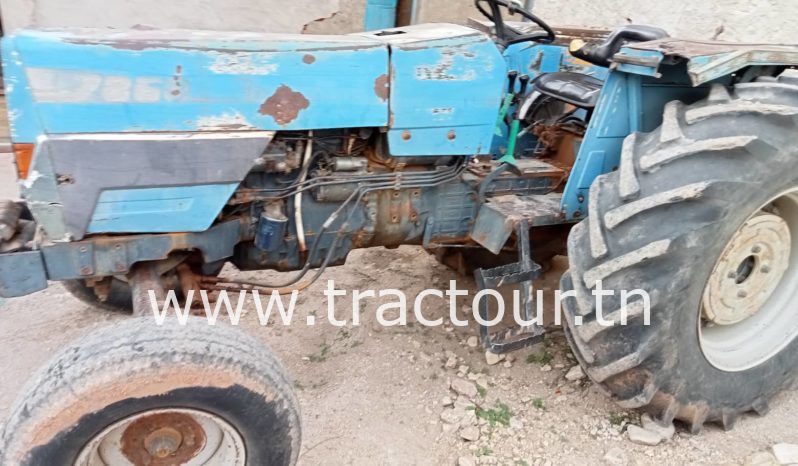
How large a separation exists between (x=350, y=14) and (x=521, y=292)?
4.67 m

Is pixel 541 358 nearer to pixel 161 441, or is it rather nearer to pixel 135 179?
pixel 161 441

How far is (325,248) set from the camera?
241cm

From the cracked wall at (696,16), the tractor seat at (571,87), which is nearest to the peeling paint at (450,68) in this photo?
the tractor seat at (571,87)

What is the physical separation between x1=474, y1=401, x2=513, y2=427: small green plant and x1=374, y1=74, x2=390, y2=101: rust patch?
1.27 meters

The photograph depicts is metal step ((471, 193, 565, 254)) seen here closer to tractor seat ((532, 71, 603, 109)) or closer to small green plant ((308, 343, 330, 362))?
tractor seat ((532, 71, 603, 109))

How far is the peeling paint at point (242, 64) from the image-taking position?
193 cm

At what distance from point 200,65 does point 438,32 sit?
2.87ft

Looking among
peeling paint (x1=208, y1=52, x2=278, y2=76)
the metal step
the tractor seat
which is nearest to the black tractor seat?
the tractor seat

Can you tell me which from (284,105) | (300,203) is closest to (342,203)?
(300,203)

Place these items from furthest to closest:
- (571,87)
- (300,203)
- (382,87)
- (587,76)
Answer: (587,76) < (571,87) < (300,203) < (382,87)

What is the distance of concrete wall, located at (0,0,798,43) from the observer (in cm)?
439

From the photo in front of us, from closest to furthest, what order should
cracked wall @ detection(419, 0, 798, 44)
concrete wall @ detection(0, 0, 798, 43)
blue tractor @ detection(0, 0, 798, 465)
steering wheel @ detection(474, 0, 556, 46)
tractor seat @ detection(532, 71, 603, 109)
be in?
blue tractor @ detection(0, 0, 798, 465), steering wheel @ detection(474, 0, 556, 46), tractor seat @ detection(532, 71, 603, 109), cracked wall @ detection(419, 0, 798, 44), concrete wall @ detection(0, 0, 798, 43)

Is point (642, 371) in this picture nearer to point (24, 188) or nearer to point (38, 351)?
point (24, 188)

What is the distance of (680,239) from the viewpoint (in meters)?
1.95
